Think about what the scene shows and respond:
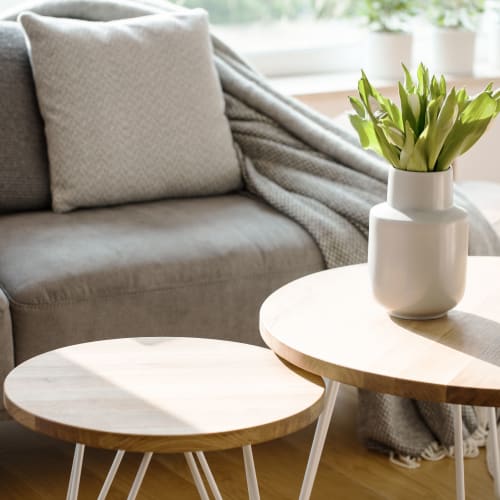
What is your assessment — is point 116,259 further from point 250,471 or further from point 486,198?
point 486,198

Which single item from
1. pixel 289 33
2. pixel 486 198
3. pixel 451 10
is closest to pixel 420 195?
pixel 486 198

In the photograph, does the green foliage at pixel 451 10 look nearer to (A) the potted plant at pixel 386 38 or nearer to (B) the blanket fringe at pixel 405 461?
(A) the potted plant at pixel 386 38

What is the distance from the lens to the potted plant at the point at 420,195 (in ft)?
5.13

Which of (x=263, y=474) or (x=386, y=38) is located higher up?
(x=386, y=38)

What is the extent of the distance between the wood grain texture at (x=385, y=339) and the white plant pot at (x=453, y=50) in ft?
7.19

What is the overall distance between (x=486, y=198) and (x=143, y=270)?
1274mm

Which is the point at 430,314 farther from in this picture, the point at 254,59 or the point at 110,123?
the point at 254,59

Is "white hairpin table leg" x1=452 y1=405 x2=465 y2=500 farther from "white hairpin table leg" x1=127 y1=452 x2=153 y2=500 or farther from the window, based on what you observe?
the window

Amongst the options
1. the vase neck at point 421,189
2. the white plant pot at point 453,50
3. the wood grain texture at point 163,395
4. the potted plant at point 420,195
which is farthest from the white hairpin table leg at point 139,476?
the white plant pot at point 453,50

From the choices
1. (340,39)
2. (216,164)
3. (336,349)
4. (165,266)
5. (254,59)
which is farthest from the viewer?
(340,39)

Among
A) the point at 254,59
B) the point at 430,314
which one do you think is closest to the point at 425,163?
the point at 430,314

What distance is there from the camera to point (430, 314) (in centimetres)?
165

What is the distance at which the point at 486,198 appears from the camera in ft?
10.1

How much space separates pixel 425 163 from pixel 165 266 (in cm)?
83
